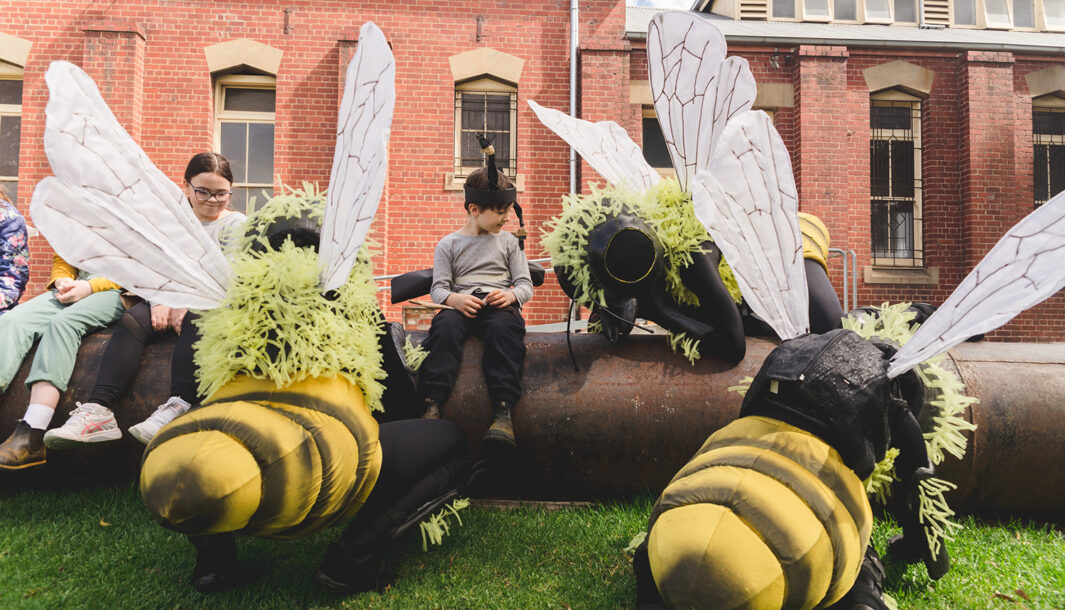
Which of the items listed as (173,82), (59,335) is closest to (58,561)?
(59,335)

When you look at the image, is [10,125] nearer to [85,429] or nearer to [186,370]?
[85,429]

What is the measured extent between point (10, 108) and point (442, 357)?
990 cm

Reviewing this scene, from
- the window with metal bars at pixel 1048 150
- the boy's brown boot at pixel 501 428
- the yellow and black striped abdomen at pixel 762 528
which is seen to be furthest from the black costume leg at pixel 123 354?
the window with metal bars at pixel 1048 150

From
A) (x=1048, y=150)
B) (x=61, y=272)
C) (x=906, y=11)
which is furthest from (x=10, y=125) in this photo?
(x=1048, y=150)

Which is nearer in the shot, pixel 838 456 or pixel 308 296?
pixel 838 456

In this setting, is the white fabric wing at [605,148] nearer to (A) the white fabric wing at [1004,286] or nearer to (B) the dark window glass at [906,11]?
(A) the white fabric wing at [1004,286]

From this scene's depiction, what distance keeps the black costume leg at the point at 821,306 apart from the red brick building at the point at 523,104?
20.7ft

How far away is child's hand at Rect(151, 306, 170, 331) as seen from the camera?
254 cm

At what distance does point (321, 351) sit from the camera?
5.38ft

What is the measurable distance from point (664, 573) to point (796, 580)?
0.24 meters

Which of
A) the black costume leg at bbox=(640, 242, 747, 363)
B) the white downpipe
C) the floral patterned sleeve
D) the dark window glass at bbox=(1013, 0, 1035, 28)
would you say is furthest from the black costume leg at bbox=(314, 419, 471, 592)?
the dark window glass at bbox=(1013, 0, 1035, 28)

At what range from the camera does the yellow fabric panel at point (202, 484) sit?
4.37ft

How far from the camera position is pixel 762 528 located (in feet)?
4.10

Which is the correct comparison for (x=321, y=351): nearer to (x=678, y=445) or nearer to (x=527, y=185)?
(x=678, y=445)
